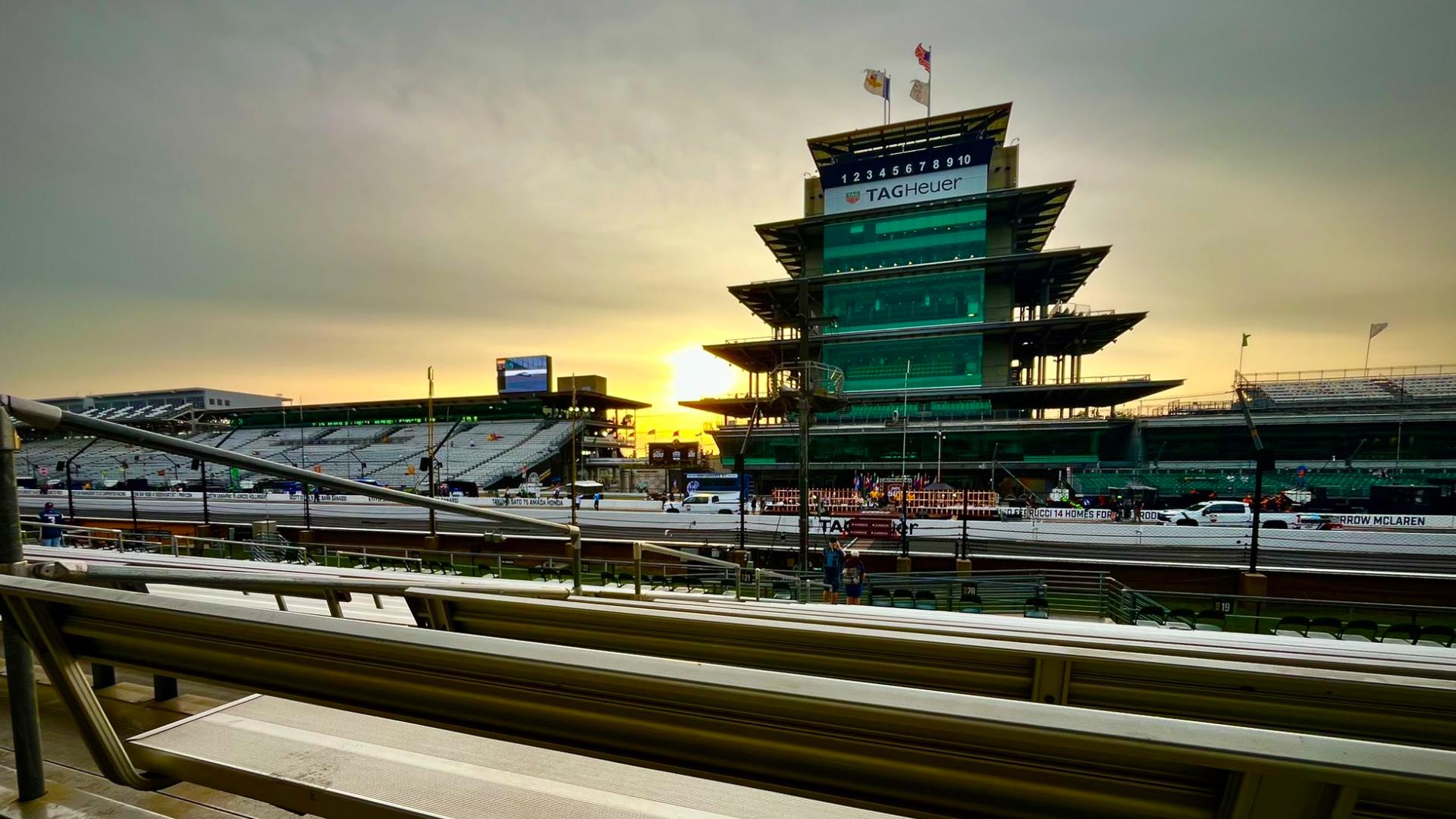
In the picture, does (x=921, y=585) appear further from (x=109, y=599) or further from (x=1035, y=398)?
(x=1035, y=398)

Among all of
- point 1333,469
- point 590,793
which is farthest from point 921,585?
point 1333,469

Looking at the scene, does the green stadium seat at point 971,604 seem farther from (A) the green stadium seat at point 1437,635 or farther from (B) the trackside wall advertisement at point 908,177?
(B) the trackside wall advertisement at point 908,177

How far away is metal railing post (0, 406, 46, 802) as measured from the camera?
5.16ft

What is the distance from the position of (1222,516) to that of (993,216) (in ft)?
113

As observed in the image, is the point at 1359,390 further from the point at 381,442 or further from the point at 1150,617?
the point at 381,442

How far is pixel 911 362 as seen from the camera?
49906 millimetres

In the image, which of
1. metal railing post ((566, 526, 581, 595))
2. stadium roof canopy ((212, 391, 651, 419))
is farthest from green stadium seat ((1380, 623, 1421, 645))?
stadium roof canopy ((212, 391, 651, 419))

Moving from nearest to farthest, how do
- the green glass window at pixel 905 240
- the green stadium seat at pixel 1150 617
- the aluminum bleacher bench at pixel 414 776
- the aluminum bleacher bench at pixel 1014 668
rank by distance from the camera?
the aluminum bleacher bench at pixel 1014 668 < the aluminum bleacher bench at pixel 414 776 < the green stadium seat at pixel 1150 617 < the green glass window at pixel 905 240

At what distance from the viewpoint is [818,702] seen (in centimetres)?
91

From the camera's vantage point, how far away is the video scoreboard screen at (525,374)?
248 ft

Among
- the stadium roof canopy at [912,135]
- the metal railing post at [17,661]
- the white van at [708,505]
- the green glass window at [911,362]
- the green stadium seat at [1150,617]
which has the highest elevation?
the stadium roof canopy at [912,135]

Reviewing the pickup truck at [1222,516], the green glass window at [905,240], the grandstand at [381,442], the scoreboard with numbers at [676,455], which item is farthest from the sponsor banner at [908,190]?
the grandstand at [381,442]

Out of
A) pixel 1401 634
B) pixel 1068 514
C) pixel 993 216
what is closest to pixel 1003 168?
pixel 993 216

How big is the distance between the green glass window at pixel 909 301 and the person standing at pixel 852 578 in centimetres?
3637
